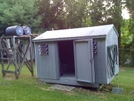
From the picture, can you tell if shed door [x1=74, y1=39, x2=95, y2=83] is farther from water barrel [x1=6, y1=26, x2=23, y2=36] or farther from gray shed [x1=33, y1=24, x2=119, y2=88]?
water barrel [x1=6, y1=26, x2=23, y2=36]

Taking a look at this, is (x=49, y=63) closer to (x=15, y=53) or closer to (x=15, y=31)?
(x=15, y=53)

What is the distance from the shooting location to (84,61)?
5.48 meters

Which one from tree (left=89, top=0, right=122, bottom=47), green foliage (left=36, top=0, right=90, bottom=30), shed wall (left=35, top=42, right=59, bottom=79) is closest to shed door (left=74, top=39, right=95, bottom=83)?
shed wall (left=35, top=42, right=59, bottom=79)

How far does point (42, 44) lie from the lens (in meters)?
6.50

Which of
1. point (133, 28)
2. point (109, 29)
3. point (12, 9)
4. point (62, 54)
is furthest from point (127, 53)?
point (12, 9)

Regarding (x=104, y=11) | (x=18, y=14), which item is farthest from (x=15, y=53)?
(x=104, y=11)

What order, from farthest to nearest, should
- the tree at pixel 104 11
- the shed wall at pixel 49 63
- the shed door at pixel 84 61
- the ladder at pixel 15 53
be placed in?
the tree at pixel 104 11
the ladder at pixel 15 53
the shed wall at pixel 49 63
the shed door at pixel 84 61

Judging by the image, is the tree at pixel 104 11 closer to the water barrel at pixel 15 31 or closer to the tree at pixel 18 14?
the tree at pixel 18 14

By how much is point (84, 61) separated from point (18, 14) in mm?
10249

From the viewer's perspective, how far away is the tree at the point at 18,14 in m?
13.7

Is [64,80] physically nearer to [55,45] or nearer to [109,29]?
[55,45]

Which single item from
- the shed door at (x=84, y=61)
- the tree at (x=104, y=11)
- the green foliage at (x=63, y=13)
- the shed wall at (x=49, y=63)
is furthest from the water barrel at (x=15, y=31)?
the green foliage at (x=63, y=13)

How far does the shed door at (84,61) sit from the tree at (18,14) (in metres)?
9.72

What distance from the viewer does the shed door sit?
5.30 m
